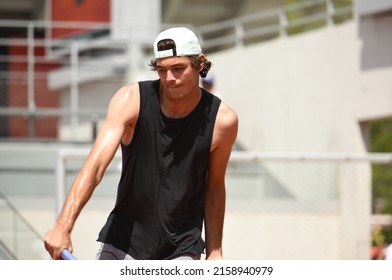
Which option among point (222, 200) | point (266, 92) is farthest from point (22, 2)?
point (222, 200)

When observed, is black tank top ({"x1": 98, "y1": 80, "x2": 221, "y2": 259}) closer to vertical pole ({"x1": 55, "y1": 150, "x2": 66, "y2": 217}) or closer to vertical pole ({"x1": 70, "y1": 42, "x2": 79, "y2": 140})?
vertical pole ({"x1": 55, "y1": 150, "x2": 66, "y2": 217})

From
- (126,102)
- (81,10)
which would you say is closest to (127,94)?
(126,102)

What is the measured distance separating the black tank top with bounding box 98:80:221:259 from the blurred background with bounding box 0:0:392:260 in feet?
9.78

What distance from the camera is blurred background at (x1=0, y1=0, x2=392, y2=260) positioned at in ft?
41.0

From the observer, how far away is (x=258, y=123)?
18.3 metres

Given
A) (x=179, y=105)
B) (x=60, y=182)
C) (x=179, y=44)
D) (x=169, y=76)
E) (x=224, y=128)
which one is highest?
(x=179, y=44)

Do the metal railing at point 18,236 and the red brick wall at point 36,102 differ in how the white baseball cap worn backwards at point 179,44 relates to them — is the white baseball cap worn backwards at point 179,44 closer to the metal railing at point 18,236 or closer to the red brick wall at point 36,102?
the metal railing at point 18,236

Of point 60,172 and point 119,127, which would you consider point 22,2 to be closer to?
point 60,172

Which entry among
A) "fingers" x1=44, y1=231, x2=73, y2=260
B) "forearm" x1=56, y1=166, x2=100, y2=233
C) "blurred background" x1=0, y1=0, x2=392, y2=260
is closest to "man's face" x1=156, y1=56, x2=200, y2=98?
"forearm" x1=56, y1=166, x2=100, y2=233

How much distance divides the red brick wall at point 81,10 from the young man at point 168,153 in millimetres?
14835

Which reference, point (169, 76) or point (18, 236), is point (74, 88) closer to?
point (18, 236)

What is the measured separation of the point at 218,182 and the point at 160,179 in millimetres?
345

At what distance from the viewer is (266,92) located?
59.3 ft
